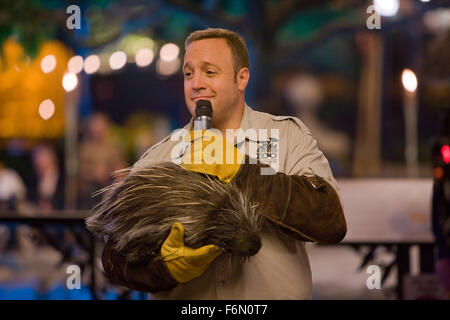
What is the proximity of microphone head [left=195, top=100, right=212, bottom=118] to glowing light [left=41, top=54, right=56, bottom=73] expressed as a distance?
417 centimetres

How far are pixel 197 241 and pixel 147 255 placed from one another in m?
0.12

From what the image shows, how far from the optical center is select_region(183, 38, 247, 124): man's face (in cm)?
117

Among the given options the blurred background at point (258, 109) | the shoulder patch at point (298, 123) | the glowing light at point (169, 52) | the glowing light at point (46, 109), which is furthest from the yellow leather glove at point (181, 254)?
the glowing light at point (46, 109)

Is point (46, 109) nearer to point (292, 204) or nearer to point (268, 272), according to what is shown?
point (268, 272)

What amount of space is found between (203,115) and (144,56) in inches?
152

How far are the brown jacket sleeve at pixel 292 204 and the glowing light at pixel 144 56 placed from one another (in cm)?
369

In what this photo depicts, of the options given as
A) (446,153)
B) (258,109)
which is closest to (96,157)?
(258,109)

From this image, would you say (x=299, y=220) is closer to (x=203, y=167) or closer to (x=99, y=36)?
(x=203, y=167)

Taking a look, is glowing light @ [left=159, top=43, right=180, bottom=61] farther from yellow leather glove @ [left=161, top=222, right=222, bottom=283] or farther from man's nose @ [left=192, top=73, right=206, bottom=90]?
yellow leather glove @ [left=161, top=222, right=222, bottom=283]

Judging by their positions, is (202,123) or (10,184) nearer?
(202,123)

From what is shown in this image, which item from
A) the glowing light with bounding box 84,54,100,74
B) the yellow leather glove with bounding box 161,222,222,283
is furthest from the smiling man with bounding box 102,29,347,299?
the glowing light with bounding box 84,54,100,74

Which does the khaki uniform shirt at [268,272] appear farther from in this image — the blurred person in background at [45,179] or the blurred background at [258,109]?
the blurred person in background at [45,179]

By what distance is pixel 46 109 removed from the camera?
6.07m
